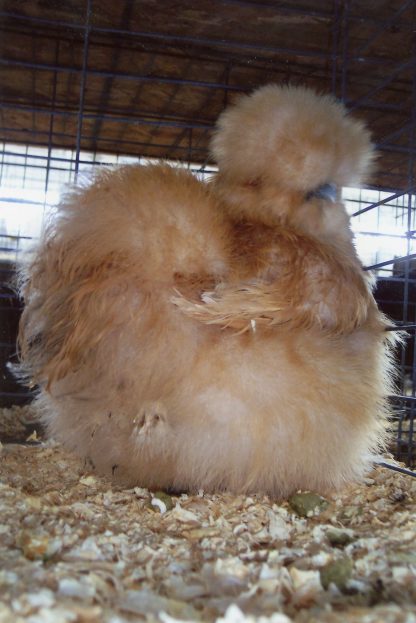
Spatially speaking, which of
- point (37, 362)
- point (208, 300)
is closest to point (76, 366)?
point (37, 362)

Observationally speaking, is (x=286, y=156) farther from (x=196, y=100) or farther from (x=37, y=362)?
(x=196, y=100)

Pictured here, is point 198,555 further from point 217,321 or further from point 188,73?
point 188,73

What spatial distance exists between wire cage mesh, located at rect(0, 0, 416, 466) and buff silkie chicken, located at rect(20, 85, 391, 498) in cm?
27

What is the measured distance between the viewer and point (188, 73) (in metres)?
2.66

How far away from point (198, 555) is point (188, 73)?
7.38 feet

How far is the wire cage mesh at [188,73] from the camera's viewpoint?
2.09m

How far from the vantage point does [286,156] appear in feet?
4.60

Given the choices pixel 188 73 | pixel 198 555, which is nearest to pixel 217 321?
pixel 198 555

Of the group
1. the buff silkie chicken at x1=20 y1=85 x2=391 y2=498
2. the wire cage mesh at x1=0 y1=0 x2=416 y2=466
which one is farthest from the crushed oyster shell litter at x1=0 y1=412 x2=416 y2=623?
the wire cage mesh at x1=0 y1=0 x2=416 y2=466

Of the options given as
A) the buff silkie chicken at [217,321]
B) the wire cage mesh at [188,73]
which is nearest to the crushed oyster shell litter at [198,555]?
the buff silkie chicken at [217,321]

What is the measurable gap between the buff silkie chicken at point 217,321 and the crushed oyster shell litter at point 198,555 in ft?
0.31

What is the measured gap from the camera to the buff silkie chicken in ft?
4.10

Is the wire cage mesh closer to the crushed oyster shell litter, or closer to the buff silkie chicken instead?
the buff silkie chicken

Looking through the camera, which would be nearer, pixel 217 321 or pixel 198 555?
pixel 198 555
